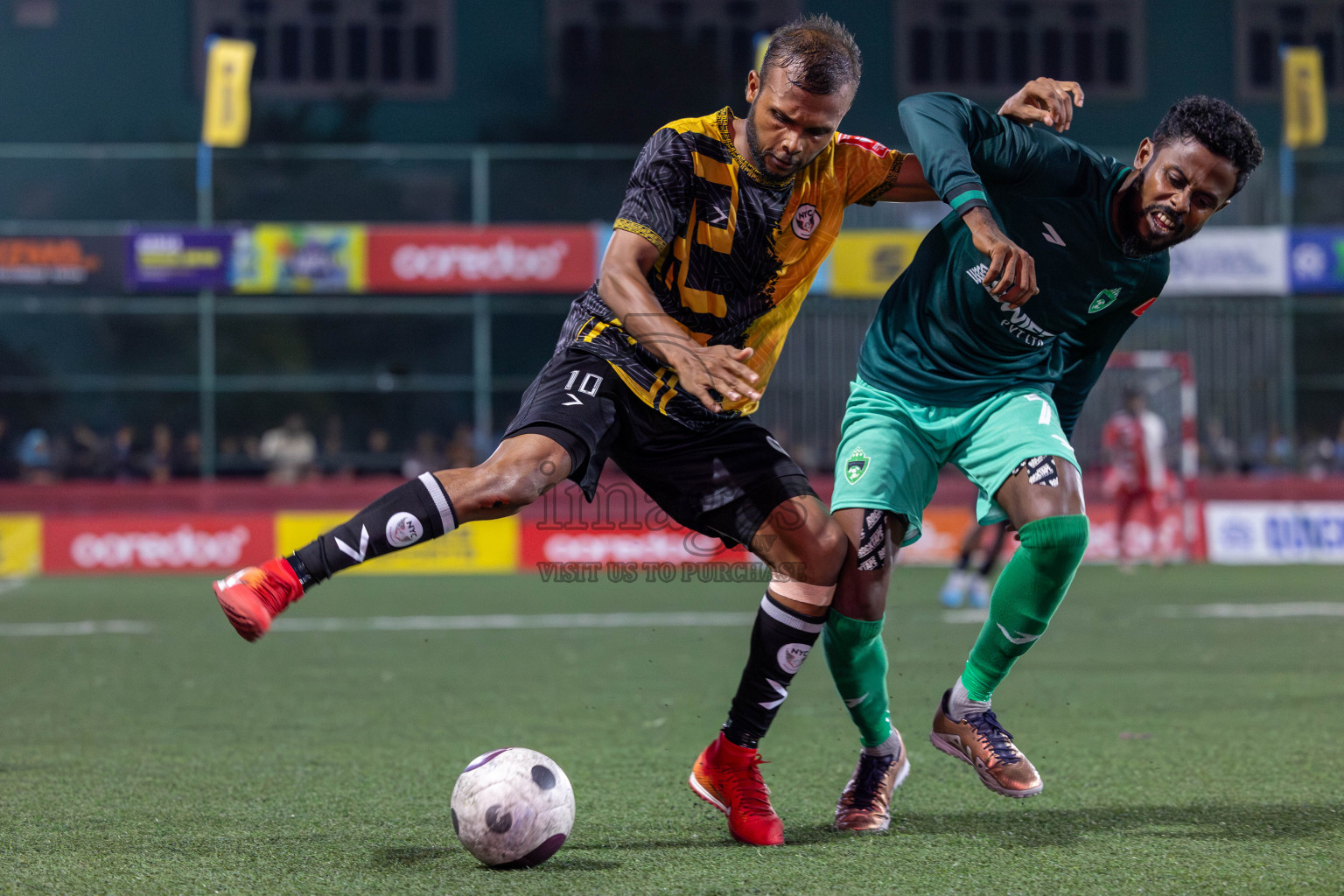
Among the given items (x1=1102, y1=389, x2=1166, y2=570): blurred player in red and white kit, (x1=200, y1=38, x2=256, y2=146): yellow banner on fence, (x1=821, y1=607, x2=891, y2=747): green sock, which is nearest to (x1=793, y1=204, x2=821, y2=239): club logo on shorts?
(x1=821, y1=607, x2=891, y2=747): green sock

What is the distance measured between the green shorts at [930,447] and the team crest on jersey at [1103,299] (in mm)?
300

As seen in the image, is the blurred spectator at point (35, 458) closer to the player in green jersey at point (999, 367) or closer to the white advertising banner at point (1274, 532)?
the white advertising banner at point (1274, 532)

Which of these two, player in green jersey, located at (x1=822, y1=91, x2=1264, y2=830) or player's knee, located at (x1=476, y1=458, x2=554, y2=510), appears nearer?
player's knee, located at (x1=476, y1=458, x2=554, y2=510)

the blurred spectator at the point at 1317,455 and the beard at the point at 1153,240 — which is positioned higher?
the beard at the point at 1153,240

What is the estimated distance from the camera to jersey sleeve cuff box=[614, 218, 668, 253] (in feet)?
12.0

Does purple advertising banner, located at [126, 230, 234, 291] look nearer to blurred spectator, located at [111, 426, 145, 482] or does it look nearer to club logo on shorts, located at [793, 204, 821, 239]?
blurred spectator, located at [111, 426, 145, 482]

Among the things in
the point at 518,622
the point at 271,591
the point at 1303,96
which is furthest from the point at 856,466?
the point at 1303,96

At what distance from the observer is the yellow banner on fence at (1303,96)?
21.9 meters

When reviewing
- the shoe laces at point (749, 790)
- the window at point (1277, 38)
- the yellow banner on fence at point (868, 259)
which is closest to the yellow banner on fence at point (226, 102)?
the yellow banner on fence at point (868, 259)

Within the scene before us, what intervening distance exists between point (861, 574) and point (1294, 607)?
820 centimetres

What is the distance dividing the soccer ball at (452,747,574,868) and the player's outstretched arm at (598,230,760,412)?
1.07m

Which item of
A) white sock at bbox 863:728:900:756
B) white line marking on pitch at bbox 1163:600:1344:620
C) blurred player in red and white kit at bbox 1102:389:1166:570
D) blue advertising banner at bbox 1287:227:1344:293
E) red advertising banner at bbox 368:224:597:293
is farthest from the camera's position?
blue advertising banner at bbox 1287:227:1344:293

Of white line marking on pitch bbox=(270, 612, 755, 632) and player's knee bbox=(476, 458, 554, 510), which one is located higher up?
player's knee bbox=(476, 458, 554, 510)

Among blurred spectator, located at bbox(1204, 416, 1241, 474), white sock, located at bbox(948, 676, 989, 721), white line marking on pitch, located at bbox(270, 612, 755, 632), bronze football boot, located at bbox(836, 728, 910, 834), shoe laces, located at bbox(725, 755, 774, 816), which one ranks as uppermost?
white sock, located at bbox(948, 676, 989, 721)
